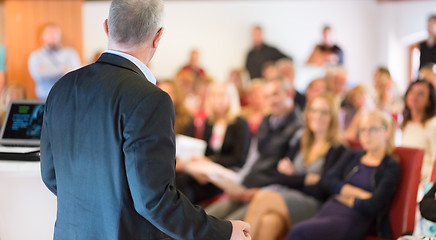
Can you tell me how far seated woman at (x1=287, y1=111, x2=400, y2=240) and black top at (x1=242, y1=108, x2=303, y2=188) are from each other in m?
0.61

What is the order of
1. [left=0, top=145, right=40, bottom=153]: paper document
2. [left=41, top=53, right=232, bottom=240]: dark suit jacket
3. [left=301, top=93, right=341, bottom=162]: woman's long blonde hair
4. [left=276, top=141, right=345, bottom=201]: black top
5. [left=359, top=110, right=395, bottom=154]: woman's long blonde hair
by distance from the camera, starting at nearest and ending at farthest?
1. [left=41, top=53, right=232, bottom=240]: dark suit jacket
2. [left=0, top=145, right=40, bottom=153]: paper document
3. [left=359, top=110, right=395, bottom=154]: woman's long blonde hair
4. [left=276, top=141, right=345, bottom=201]: black top
5. [left=301, top=93, right=341, bottom=162]: woman's long blonde hair

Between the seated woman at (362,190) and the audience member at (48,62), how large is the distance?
15.0 ft

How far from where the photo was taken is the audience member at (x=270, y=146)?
4043mm

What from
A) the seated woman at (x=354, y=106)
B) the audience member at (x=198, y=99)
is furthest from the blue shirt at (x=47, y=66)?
the seated woman at (x=354, y=106)

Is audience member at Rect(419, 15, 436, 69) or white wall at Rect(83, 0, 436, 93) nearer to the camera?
audience member at Rect(419, 15, 436, 69)

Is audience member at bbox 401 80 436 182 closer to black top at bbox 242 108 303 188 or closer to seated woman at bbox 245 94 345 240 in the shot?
seated woman at bbox 245 94 345 240

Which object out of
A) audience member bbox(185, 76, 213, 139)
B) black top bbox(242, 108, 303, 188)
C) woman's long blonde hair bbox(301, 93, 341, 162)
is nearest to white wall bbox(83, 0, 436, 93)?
audience member bbox(185, 76, 213, 139)

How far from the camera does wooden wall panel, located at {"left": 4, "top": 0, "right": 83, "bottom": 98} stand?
25.0 feet

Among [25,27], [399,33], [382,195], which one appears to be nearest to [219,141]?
[382,195]

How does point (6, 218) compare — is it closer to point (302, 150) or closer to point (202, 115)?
point (302, 150)

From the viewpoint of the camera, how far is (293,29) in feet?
36.9

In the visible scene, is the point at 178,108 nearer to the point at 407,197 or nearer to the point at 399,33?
the point at 407,197

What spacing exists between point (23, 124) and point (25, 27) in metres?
5.63

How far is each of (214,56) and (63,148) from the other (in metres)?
9.54
